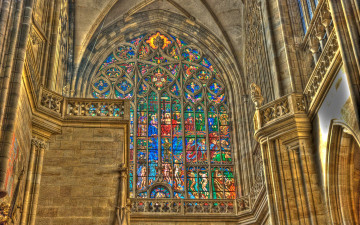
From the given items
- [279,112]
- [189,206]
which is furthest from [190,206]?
[279,112]

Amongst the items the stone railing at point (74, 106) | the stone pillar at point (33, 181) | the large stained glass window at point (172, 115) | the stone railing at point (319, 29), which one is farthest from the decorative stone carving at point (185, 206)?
the stone railing at point (319, 29)

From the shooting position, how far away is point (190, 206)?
52.0ft

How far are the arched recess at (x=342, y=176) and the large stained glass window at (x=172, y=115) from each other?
7.15m

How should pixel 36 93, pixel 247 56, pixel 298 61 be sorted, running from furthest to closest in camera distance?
1. pixel 247 56
2. pixel 298 61
3. pixel 36 93

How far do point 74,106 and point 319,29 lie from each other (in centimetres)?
502

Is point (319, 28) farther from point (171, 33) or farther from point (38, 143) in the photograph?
point (171, 33)

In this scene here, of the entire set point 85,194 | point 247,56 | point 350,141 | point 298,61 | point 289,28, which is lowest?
point 85,194

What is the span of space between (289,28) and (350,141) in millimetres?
3820

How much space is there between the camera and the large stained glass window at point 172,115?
1667 cm

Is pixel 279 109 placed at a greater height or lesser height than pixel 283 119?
greater

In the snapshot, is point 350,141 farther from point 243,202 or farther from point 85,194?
point 243,202

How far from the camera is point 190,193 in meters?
16.5

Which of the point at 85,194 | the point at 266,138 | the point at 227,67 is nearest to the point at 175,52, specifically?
the point at 227,67

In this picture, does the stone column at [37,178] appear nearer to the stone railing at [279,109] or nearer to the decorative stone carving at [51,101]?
the decorative stone carving at [51,101]
